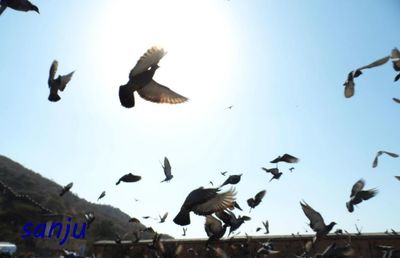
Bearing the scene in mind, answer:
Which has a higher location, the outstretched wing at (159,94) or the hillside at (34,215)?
the outstretched wing at (159,94)

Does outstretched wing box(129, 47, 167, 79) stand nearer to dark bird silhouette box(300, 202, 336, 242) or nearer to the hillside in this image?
dark bird silhouette box(300, 202, 336, 242)

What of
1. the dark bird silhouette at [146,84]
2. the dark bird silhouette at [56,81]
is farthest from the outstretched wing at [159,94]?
the dark bird silhouette at [56,81]

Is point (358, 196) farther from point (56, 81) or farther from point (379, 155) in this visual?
point (56, 81)

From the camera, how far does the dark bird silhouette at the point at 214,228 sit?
6969 mm

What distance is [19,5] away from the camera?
13.8ft

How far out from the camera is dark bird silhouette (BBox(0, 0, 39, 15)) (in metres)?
4.09

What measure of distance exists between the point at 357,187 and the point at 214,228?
2.98m

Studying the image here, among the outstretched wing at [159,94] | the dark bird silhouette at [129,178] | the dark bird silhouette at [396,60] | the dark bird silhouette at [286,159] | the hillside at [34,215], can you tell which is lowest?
the hillside at [34,215]

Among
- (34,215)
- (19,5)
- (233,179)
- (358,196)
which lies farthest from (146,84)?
(34,215)

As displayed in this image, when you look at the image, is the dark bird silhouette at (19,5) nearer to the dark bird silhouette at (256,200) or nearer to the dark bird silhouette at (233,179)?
the dark bird silhouette at (233,179)

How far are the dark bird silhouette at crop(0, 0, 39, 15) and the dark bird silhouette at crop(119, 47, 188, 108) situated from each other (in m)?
1.35

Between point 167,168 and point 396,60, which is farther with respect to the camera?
point 167,168

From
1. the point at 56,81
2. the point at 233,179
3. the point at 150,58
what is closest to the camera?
the point at 150,58

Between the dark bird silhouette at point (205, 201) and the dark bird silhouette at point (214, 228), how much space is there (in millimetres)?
1040
